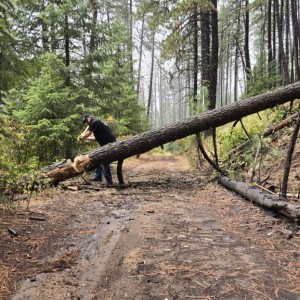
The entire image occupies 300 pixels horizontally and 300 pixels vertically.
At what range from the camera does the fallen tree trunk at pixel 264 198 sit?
456cm

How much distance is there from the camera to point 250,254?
363 centimetres

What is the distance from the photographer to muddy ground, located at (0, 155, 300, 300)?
2875mm

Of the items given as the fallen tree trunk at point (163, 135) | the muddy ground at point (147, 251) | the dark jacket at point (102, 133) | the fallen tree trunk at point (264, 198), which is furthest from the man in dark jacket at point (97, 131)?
the fallen tree trunk at point (264, 198)

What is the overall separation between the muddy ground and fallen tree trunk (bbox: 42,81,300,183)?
1.42m

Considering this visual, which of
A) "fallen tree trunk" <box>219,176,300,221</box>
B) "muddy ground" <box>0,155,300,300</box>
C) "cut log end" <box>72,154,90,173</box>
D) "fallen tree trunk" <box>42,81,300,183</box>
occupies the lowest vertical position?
"muddy ground" <box>0,155,300,300</box>

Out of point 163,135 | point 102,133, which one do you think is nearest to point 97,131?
point 102,133

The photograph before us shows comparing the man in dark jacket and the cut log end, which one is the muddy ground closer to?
the cut log end

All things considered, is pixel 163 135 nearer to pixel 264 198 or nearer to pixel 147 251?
pixel 264 198

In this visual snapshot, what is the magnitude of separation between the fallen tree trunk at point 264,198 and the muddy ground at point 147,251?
140mm

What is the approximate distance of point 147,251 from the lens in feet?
12.3

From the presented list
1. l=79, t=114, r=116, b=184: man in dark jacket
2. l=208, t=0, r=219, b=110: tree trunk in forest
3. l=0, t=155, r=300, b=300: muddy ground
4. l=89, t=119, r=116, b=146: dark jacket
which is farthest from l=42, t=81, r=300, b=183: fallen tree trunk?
l=208, t=0, r=219, b=110: tree trunk in forest

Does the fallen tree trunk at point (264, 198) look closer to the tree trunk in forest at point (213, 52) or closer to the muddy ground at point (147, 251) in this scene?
the muddy ground at point (147, 251)

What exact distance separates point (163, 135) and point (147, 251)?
4.43m

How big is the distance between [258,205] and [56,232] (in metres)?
3.50
